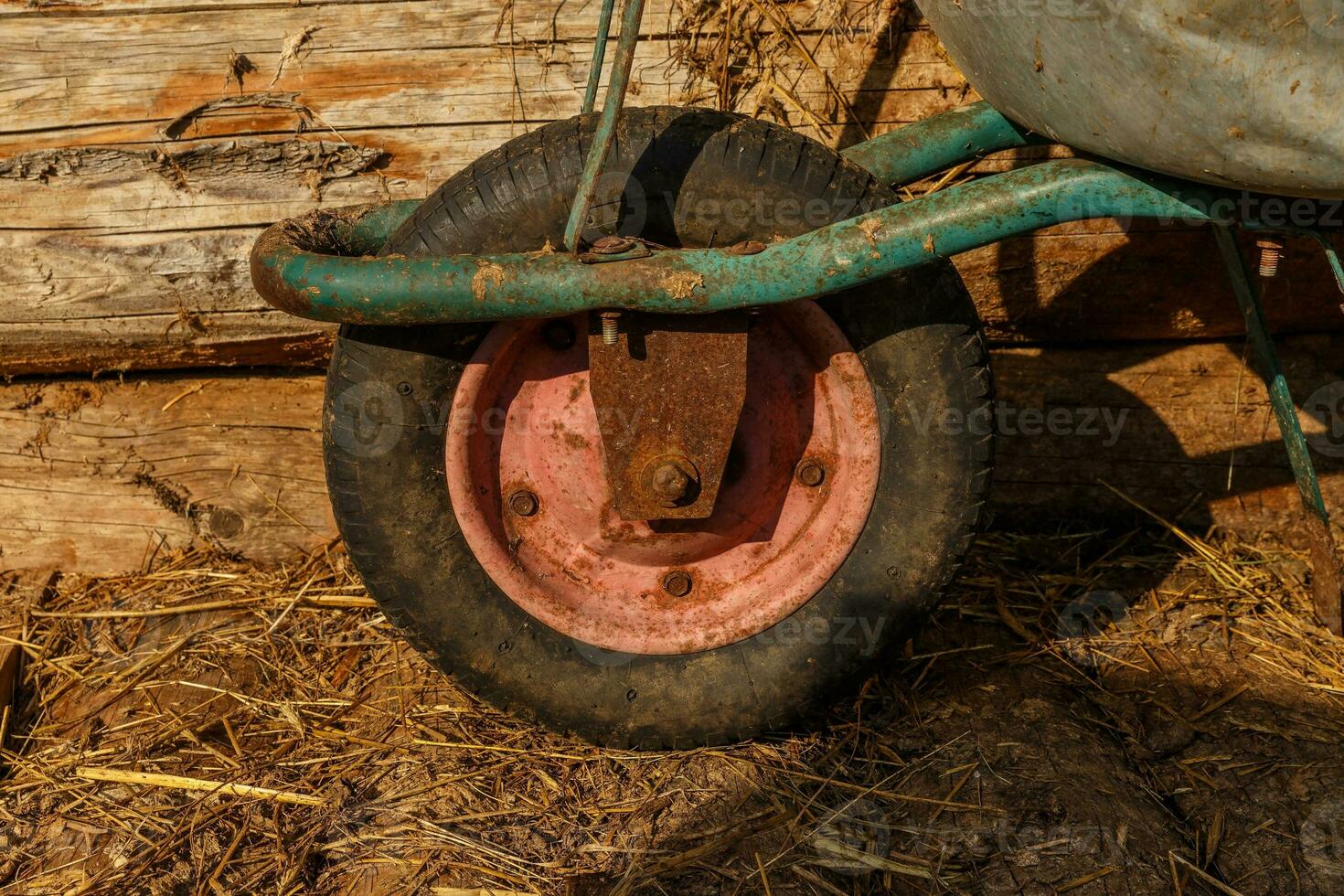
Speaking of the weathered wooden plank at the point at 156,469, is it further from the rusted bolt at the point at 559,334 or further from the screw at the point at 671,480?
the screw at the point at 671,480

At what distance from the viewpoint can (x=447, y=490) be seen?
2.01 metres

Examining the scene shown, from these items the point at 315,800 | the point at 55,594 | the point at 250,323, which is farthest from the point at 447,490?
the point at 55,594

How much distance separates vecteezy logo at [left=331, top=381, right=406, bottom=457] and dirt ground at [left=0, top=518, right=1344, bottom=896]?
62 centimetres

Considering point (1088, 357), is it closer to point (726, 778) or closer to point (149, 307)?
point (726, 778)

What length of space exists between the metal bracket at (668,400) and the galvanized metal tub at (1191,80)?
0.62 meters

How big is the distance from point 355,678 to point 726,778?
0.89 m

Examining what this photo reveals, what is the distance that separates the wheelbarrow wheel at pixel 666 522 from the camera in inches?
74.2

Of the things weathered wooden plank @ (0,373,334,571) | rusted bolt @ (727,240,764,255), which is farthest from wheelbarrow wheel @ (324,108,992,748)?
weathered wooden plank @ (0,373,334,571)

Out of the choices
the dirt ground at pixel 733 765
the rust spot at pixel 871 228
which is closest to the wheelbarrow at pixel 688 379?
the rust spot at pixel 871 228

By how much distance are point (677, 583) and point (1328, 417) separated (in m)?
1.76

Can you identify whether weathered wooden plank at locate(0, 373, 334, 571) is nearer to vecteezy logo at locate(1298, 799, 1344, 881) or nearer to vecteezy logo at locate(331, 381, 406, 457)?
vecteezy logo at locate(331, 381, 406, 457)

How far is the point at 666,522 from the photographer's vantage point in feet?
6.82

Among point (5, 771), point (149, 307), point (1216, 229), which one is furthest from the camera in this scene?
point (149, 307)

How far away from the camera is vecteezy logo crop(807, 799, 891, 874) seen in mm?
1796
